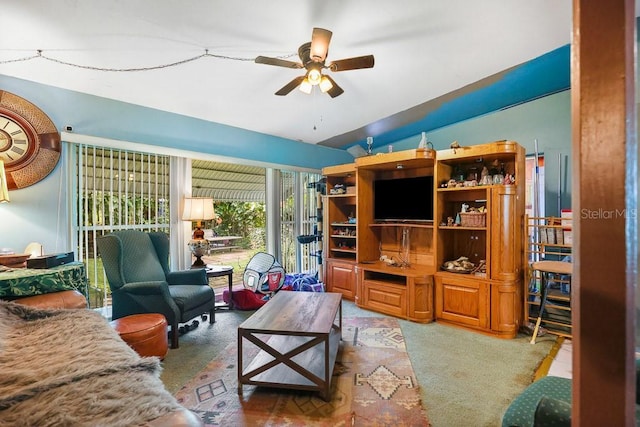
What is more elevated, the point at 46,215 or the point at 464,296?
the point at 46,215

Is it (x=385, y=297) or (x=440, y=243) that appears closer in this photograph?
(x=440, y=243)

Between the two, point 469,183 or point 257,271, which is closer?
point 469,183

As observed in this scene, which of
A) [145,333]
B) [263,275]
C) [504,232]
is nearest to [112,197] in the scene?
[145,333]

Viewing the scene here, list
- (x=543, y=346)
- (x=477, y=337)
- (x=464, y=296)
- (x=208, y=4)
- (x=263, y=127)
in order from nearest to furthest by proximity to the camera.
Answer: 1. (x=208, y=4)
2. (x=543, y=346)
3. (x=477, y=337)
4. (x=464, y=296)
5. (x=263, y=127)

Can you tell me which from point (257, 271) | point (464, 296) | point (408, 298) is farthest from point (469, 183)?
point (257, 271)

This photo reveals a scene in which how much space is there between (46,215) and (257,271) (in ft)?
7.54

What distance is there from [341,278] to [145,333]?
8.67 ft

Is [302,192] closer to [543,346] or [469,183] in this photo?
[469,183]

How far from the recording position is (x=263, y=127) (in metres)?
4.32

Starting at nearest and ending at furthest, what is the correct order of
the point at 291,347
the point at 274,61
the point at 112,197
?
the point at 274,61, the point at 291,347, the point at 112,197

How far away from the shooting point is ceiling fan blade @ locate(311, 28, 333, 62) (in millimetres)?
1932

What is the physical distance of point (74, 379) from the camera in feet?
3.77

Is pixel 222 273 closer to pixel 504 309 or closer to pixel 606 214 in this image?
pixel 504 309

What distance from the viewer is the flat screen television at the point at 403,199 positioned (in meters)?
3.66
